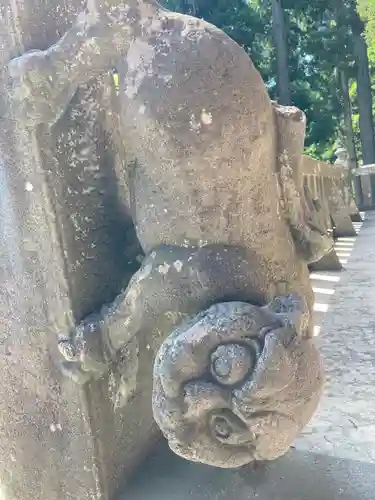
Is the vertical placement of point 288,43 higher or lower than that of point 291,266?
higher

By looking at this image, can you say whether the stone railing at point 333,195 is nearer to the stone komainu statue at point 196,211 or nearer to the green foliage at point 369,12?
the green foliage at point 369,12

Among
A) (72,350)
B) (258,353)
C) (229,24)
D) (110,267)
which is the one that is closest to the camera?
(258,353)

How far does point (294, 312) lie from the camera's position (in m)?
0.87

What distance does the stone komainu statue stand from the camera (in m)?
0.84

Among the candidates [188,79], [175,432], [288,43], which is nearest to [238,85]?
[188,79]

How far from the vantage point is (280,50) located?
9102mm

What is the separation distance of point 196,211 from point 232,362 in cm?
22

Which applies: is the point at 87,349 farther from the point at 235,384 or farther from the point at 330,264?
the point at 330,264

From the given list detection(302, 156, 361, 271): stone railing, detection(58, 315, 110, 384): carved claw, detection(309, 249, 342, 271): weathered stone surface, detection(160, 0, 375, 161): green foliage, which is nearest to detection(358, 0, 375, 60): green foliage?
detection(160, 0, 375, 161): green foliage

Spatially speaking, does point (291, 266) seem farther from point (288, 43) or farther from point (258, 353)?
point (288, 43)

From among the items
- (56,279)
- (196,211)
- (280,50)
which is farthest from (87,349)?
(280,50)

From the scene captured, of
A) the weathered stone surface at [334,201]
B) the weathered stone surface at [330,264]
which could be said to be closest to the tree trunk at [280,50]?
the weathered stone surface at [334,201]

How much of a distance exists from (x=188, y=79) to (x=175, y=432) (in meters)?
0.45

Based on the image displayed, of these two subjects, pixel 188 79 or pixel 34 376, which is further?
pixel 34 376
